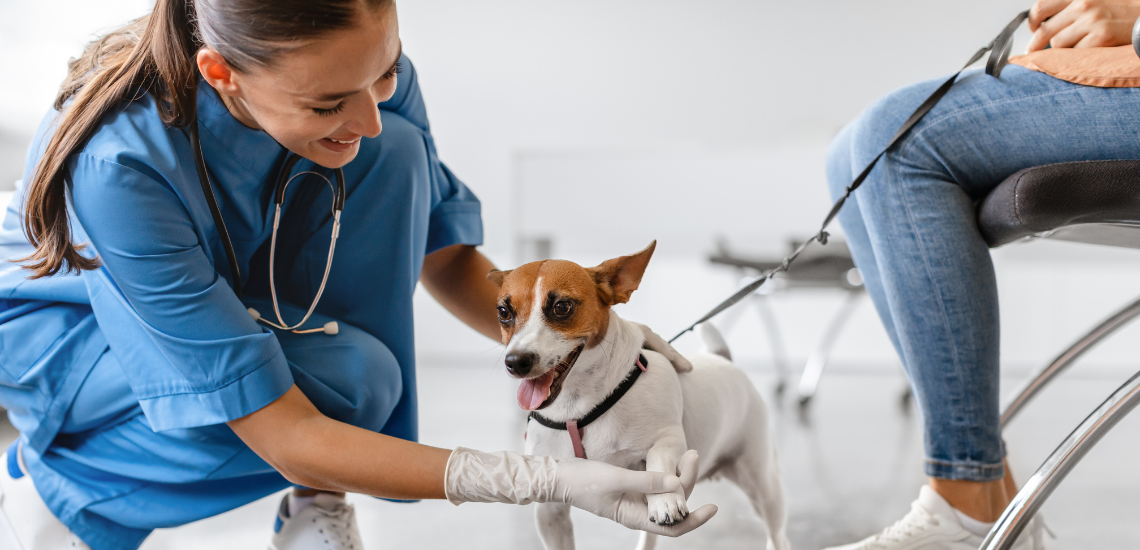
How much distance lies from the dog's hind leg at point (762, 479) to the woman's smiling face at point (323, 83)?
690 mm

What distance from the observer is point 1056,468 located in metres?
0.77

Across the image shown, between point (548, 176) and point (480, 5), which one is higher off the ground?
point (480, 5)

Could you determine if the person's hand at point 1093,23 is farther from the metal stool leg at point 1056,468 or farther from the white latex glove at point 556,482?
the white latex glove at point 556,482

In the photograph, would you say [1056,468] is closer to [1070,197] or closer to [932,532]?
[932,532]

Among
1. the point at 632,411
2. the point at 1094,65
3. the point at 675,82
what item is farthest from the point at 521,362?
the point at 675,82

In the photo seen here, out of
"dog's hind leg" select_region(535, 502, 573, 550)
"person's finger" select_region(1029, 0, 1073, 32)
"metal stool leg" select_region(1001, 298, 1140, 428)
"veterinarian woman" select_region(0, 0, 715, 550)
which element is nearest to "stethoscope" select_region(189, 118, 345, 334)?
"veterinarian woman" select_region(0, 0, 715, 550)

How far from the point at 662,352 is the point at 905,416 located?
2306mm

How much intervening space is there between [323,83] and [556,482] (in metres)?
0.48

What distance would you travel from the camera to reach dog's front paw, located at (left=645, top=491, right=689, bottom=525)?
2.25ft

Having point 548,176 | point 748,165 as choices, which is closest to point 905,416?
point 748,165

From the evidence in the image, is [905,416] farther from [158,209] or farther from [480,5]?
[480,5]

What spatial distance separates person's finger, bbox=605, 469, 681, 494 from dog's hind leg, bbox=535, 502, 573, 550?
16cm

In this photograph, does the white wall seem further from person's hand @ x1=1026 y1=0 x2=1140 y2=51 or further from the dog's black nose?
the dog's black nose

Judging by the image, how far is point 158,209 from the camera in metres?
0.78
